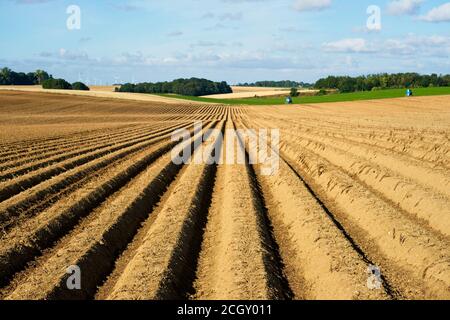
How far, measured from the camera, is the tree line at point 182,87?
485ft

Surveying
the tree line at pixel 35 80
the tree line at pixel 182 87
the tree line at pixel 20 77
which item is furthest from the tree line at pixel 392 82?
the tree line at pixel 20 77

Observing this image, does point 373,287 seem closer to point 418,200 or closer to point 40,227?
point 418,200

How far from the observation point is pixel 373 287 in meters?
6.23

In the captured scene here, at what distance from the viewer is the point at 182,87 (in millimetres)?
149875

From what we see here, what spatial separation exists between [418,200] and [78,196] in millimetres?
8014

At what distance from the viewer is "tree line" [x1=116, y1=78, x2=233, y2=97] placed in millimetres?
147750
